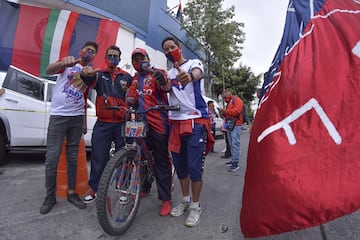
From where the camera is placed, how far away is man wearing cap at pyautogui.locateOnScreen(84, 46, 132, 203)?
3.23 meters

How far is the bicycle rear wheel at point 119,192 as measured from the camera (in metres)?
2.29

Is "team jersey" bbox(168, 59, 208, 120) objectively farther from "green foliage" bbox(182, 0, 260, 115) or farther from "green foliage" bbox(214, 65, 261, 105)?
"green foliage" bbox(214, 65, 261, 105)

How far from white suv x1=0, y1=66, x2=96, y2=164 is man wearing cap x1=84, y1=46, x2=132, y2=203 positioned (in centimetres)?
244

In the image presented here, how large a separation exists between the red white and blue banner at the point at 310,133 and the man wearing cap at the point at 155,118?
4.38 feet

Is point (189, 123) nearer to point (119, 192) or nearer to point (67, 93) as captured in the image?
point (119, 192)

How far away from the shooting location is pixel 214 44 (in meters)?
19.9

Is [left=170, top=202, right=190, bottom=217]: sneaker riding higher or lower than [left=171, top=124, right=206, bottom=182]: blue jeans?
lower

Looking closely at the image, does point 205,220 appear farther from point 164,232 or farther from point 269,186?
point 269,186

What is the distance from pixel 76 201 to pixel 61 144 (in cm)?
69

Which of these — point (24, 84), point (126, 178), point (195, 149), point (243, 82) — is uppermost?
point (243, 82)

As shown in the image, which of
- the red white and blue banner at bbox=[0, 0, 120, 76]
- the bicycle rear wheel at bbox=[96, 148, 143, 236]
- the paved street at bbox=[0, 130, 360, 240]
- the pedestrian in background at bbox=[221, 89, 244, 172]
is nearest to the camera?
the bicycle rear wheel at bbox=[96, 148, 143, 236]

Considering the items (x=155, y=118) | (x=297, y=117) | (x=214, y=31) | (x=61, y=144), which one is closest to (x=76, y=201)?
(x=61, y=144)

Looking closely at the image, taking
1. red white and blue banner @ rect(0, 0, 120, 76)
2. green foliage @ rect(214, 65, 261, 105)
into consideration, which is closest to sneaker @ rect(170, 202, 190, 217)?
red white and blue banner @ rect(0, 0, 120, 76)

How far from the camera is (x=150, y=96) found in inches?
120
